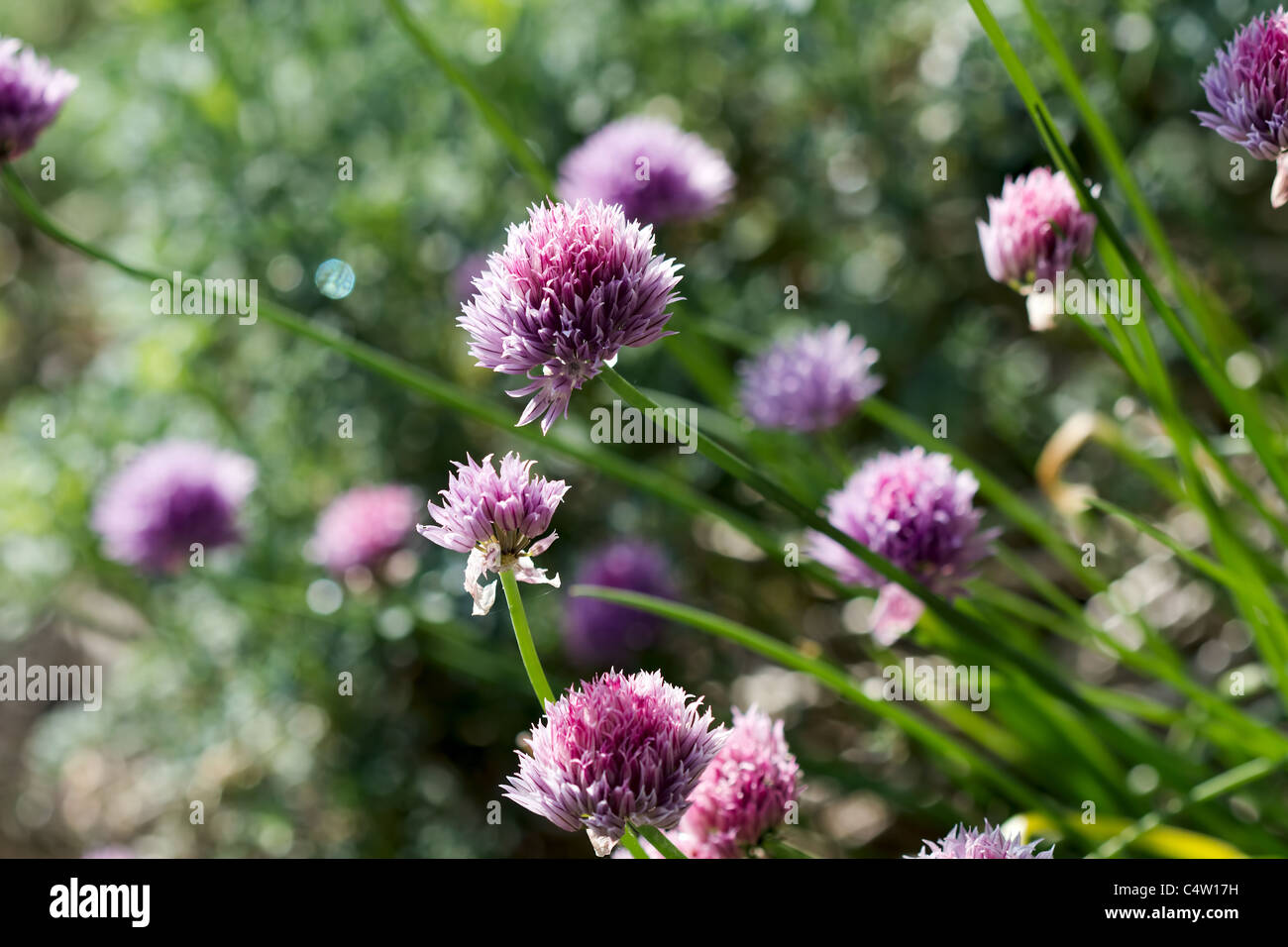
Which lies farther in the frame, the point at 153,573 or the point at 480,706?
the point at 480,706

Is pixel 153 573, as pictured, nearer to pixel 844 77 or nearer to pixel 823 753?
pixel 823 753

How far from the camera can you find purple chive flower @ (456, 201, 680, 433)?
730mm

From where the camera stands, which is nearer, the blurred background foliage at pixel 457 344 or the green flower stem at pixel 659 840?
the green flower stem at pixel 659 840

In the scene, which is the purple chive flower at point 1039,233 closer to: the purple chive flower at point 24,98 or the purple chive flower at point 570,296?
the purple chive flower at point 570,296

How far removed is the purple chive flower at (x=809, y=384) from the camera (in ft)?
4.21

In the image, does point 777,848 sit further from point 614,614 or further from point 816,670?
point 614,614

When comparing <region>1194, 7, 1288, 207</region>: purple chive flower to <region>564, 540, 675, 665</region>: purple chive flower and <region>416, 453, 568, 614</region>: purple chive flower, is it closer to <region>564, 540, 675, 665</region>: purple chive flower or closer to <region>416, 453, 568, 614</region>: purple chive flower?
<region>416, 453, 568, 614</region>: purple chive flower

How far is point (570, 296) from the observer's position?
2.40ft

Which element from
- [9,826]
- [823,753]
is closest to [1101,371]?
[823,753]

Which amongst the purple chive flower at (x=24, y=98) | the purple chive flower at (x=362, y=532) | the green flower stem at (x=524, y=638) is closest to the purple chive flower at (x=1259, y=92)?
the green flower stem at (x=524, y=638)

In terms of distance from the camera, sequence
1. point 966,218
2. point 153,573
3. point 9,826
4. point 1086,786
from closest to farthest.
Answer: point 1086,786 < point 153,573 < point 966,218 < point 9,826

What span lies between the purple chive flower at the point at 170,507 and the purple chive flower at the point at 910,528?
1020mm
